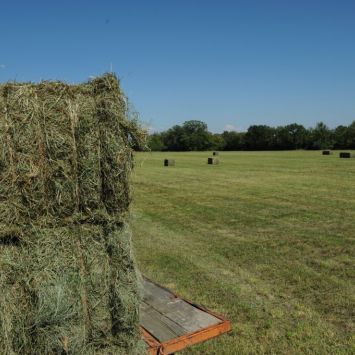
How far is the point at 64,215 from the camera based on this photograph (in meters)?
3.69

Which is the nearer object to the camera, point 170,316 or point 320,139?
point 170,316

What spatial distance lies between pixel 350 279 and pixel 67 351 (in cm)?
502

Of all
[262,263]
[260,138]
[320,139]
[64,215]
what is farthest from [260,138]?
[64,215]

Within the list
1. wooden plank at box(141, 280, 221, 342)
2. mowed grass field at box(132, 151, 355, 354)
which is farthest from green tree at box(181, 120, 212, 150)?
wooden plank at box(141, 280, 221, 342)

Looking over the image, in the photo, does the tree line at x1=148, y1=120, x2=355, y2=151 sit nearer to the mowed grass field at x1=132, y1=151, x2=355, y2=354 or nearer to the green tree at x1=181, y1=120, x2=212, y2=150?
the green tree at x1=181, y1=120, x2=212, y2=150

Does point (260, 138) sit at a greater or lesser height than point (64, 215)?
greater

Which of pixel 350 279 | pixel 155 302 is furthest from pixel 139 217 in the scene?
pixel 155 302

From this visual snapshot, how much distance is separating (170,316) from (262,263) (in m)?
3.95

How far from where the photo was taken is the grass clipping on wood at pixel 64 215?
349cm

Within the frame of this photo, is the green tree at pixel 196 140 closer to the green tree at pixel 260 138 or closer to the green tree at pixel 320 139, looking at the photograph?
the green tree at pixel 260 138

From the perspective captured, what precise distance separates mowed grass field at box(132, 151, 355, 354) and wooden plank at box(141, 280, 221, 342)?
80cm

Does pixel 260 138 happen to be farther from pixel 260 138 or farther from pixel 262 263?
pixel 262 263

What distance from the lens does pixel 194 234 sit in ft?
34.2

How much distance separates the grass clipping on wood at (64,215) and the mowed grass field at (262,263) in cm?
59
